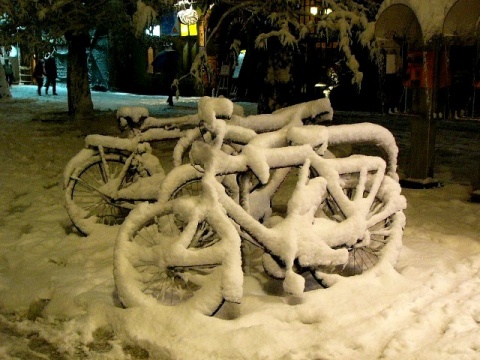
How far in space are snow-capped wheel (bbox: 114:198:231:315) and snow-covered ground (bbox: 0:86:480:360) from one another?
17 centimetres

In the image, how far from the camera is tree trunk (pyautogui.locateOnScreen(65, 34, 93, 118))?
1772cm

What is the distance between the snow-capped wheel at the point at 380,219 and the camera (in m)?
5.21

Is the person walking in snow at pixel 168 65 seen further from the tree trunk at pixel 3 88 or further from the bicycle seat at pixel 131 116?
the bicycle seat at pixel 131 116

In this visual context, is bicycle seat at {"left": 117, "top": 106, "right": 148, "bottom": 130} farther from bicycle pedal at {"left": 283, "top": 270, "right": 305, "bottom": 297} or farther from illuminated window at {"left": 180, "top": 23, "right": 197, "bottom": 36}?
illuminated window at {"left": 180, "top": 23, "right": 197, "bottom": 36}

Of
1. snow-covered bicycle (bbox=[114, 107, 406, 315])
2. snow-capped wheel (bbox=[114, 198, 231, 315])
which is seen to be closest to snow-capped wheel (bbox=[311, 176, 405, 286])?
snow-covered bicycle (bbox=[114, 107, 406, 315])

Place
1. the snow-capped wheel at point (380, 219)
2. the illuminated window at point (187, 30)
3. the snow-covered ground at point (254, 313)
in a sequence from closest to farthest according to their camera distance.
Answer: the snow-covered ground at point (254, 313) < the snow-capped wheel at point (380, 219) < the illuminated window at point (187, 30)

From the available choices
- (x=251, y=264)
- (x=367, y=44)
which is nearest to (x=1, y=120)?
(x=367, y=44)

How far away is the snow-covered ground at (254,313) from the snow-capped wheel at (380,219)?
0.83 ft

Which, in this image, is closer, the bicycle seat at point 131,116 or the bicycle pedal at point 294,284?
the bicycle pedal at point 294,284

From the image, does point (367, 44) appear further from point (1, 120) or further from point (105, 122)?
point (1, 120)

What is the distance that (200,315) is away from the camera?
169 inches

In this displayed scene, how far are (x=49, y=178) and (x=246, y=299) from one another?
6.13 metres

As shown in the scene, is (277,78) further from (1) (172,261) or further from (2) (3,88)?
(2) (3,88)

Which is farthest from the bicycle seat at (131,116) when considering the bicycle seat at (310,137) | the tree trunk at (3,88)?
the tree trunk at (3,88)
